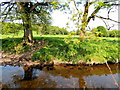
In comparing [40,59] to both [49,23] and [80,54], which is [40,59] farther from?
[49,23]

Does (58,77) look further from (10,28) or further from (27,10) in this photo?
(27,10)

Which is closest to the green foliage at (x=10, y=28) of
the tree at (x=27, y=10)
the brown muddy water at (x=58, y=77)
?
the tree at (x=27, y=10)

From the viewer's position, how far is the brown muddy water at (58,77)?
18.2 ft

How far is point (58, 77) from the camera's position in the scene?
6.48 meters

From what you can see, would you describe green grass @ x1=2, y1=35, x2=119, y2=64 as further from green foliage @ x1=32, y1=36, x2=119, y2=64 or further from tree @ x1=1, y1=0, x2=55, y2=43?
tree @ x1=1, y1=0, x2=55, y2=43

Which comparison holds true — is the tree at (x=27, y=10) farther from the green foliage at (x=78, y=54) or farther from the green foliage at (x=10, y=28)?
the green foliage at (x=78, y=54)

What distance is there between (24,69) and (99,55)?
604 centimetres

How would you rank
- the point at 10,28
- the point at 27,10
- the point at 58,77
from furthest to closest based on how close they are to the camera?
the point at 27,10 < the point at 10,28 < the point at 58,77

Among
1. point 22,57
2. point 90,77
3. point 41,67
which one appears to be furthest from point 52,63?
point 90,77

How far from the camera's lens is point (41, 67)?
8133 mm

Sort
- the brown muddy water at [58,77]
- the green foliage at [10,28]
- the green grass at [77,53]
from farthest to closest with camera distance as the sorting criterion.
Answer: the green grass at [77,53] < the green foliage at [10,28] < the brown muddy water at [58,77]

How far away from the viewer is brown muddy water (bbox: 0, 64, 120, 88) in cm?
555

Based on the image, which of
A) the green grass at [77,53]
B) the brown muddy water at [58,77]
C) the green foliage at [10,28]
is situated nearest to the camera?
the brown muddy water at [58,77]

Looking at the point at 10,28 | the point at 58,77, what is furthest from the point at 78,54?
the point at 10,28
